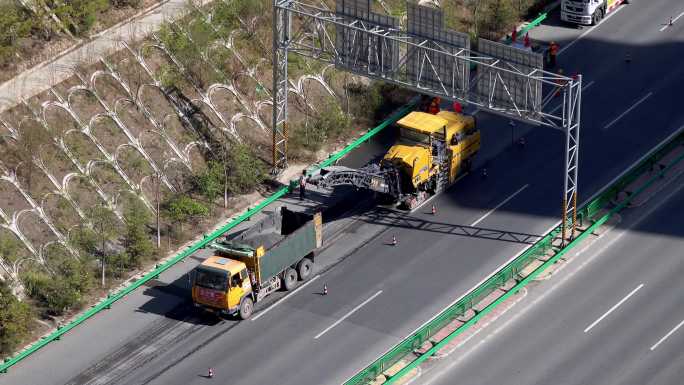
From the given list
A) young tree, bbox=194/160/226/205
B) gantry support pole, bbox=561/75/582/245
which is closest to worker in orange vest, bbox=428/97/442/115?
gantry support pole, bbox=561/75/582/245

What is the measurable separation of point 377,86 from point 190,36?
428 inches

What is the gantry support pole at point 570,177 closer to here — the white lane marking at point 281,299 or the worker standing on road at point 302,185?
the white lane marking at point 281,299

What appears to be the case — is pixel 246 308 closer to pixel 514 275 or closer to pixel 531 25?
pixel 514 275

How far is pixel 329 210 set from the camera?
74.1 metres

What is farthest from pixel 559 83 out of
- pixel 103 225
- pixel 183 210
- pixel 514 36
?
pixel 103 225

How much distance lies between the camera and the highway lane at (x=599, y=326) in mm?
61906

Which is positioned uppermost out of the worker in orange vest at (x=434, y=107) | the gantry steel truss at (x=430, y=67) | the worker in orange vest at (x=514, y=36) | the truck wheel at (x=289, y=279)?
the gantry steel truss at (x=430, y=67)

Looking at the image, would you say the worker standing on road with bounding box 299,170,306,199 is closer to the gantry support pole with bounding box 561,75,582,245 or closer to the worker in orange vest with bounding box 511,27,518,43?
the gantry support pole with bounding box 561,75,582,245

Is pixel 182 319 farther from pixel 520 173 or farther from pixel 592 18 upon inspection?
pixel 592 18

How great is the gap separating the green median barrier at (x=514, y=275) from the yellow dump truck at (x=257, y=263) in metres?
6.79

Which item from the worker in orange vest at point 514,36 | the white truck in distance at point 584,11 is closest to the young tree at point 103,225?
the worker in orange vest at point 514,36

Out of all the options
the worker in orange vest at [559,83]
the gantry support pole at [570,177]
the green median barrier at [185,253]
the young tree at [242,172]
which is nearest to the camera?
the green median barrier at [185,253]

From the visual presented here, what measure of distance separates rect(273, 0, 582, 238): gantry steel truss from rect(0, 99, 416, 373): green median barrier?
3643mm

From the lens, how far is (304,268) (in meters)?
68.4
